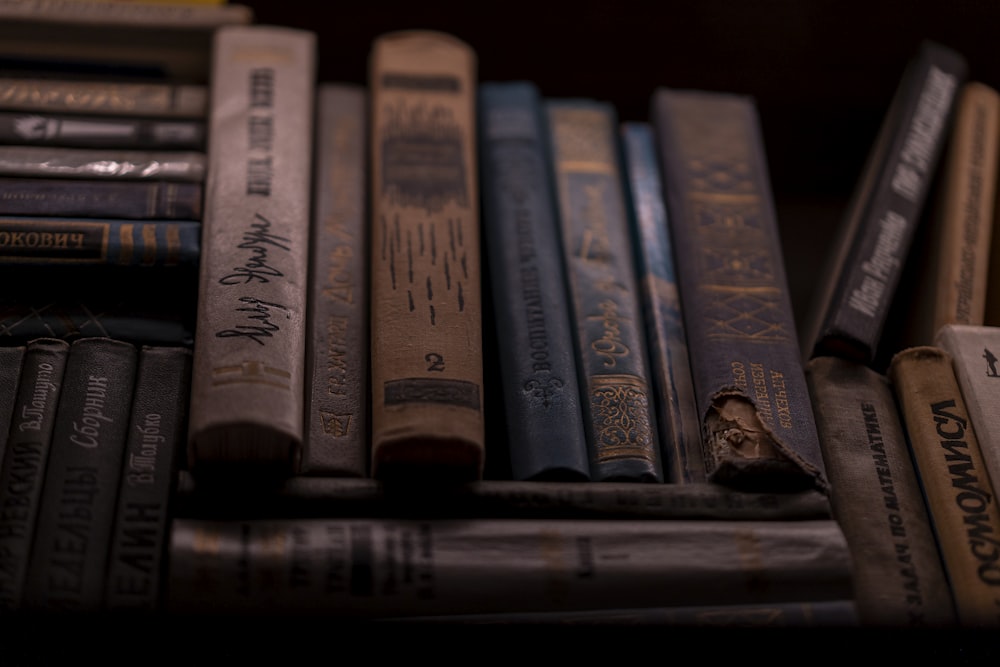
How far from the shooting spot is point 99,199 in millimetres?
708

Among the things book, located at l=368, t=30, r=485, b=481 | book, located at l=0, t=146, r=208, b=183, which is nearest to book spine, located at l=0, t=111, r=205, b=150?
book, located at l=0, t=146, r=208, b=183

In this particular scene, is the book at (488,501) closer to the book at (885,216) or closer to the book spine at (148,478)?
the book spine at (148,478)

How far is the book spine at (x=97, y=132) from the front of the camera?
75 centimetres

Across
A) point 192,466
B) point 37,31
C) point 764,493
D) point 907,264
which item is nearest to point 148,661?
point 192,466

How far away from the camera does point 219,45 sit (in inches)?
31.7

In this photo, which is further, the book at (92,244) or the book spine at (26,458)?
the book at (92,244)

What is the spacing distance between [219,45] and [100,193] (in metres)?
0.17

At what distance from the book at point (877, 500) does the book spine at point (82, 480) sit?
43 centimetres

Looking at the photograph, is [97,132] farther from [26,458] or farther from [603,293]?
[603,293]

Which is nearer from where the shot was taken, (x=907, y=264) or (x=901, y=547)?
(x=901, y=547)

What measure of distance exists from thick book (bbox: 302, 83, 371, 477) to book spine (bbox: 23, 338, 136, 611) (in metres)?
0.11

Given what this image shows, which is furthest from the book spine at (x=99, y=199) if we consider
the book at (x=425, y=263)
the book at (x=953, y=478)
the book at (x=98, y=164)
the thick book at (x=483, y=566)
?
the book at (x=953, y=478)

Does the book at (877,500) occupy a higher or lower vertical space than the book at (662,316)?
lower

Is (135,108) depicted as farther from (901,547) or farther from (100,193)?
(901,547)
